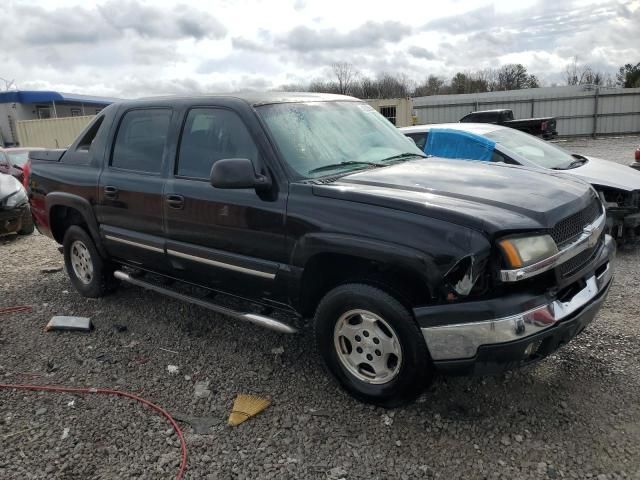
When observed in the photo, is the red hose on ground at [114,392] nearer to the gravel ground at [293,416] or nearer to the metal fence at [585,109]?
the gravel ground at [293,416]

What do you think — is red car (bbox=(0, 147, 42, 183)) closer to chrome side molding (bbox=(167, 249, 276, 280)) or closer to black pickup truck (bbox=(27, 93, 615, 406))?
black pickup truck (bbox=(27, 93, 615, 406))

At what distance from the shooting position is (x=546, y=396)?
3.23 m

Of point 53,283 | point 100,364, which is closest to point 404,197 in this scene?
point 100,364

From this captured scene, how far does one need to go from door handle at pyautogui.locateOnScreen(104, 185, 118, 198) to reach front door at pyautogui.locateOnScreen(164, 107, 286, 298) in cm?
74

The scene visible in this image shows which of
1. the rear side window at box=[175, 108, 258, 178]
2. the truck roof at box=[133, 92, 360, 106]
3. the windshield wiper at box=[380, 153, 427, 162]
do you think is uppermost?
the truck roof at box=[133, 92, 360, 106]

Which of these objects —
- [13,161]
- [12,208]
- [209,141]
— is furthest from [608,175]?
[13,161]

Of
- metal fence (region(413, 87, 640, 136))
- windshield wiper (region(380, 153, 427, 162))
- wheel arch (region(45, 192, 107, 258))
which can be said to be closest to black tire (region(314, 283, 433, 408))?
windshield wiper (region(380, 153, 427, 162))

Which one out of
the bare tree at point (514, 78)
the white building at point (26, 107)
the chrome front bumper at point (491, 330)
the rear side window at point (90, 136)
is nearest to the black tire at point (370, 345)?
the chrome front bumper at point (491, 330)

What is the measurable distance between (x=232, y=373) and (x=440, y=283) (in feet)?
5.84

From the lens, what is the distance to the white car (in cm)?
561

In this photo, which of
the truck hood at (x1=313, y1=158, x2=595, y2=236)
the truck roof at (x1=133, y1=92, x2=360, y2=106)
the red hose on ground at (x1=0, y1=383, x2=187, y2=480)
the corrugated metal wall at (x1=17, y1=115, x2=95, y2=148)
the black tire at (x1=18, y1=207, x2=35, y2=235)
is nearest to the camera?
the truck hood at (x1=313, y1=158, x2=595, y2=236)

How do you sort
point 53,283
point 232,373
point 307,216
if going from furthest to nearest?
1. point 53,283
2. point 232,373
3. point 307,216

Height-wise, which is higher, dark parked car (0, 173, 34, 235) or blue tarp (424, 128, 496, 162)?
blue tarp (424, 128, 496, 162)

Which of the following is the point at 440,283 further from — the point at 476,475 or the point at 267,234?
the point at 267,234
